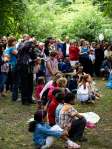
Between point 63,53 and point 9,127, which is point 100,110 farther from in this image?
point 63,53

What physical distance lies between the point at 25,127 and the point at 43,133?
193 centimetres

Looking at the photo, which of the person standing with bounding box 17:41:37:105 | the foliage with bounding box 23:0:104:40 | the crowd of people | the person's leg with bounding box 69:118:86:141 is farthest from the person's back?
the foliage with bounding box 23:0:104:40

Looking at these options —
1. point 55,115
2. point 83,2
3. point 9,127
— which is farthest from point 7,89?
point 83,2

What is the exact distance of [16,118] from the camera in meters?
11.8

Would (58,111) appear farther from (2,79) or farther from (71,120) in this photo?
(2,79)

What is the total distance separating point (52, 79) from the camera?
497 inches

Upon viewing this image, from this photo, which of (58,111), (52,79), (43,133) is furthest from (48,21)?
(43,133)

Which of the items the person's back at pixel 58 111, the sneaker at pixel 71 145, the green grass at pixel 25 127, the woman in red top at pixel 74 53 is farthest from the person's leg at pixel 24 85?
the woman in red top at pixel 74 53

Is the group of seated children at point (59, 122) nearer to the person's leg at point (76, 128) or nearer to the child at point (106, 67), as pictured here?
the person's leg at point (76, 128)

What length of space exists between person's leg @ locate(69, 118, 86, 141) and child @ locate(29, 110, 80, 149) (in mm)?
471

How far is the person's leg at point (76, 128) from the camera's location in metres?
9.55

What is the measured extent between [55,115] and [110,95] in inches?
276

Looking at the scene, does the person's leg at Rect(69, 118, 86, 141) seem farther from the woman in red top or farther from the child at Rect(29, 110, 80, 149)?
the woman in red top

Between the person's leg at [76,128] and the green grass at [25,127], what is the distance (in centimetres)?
22
